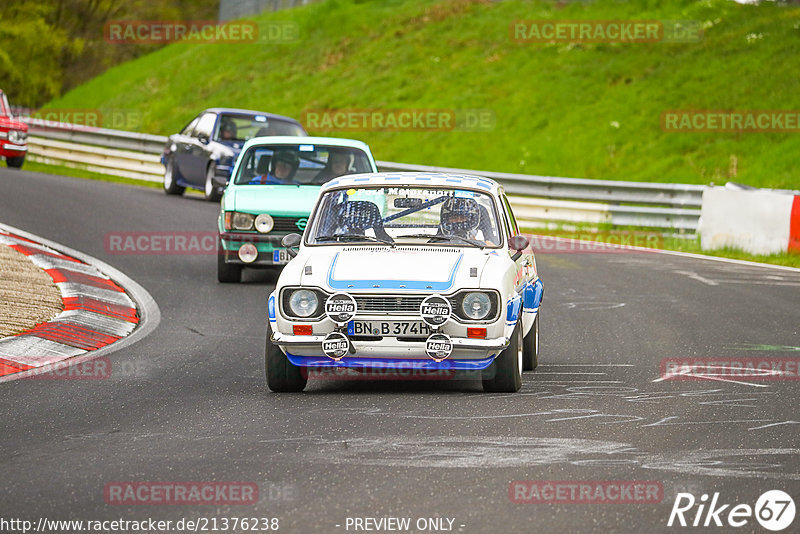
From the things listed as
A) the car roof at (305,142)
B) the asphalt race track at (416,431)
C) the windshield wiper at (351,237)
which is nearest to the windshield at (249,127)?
the car roof at (305,142)

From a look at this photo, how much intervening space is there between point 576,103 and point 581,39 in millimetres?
4687

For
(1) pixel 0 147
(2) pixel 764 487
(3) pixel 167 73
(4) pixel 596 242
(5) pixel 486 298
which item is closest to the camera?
(2) pixel 764 487

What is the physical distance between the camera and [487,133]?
33.4m

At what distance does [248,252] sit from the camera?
47.3ft

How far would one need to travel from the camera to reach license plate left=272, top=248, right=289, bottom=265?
1424cm

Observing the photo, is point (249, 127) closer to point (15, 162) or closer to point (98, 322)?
point (15, 162)

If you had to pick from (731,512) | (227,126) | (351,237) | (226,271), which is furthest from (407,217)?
(227,126)

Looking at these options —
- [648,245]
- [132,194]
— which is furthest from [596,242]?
[132,194]

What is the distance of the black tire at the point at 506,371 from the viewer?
851 cm

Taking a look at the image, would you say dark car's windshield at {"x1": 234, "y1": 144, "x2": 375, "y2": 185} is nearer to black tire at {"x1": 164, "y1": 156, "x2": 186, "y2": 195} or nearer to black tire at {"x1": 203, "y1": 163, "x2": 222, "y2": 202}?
black tire at {"x1": 203, "y1": 163, "x2": 222, "y2": 202}

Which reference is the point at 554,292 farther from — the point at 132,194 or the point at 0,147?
the point at 0,147

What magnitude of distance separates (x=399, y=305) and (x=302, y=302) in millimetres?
646

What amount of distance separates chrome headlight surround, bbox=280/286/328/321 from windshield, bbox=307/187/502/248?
0.77 meters

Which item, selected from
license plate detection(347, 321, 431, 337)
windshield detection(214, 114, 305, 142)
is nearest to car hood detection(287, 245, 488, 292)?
license plate detection(347, 321, 431, 337)
